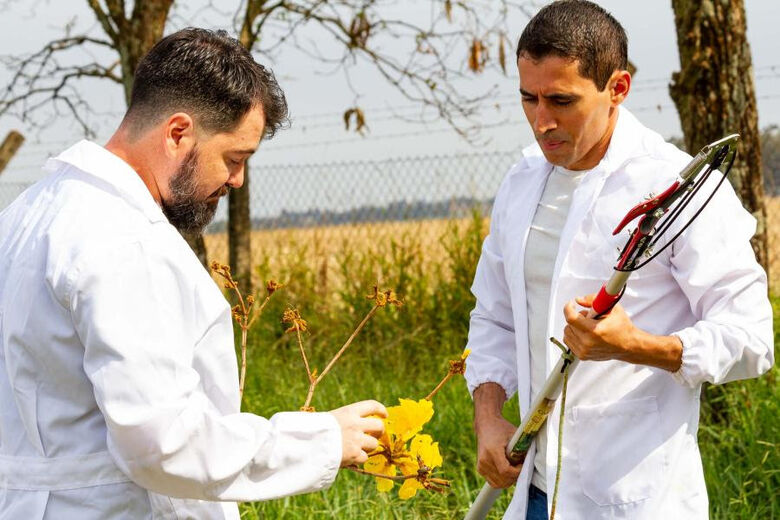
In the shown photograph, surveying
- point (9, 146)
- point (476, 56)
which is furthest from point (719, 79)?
point (9, 146)

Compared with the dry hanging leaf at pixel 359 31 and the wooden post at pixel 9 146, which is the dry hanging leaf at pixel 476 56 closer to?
the dry hanging leaf at pixel 359 31

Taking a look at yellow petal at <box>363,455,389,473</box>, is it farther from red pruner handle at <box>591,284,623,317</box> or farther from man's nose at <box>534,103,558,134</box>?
man's nose at <box>534,103,558,134</box>

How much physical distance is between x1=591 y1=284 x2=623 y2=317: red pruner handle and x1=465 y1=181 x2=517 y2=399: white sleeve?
24.7 inches

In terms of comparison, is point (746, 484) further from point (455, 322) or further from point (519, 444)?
point (455, 322)

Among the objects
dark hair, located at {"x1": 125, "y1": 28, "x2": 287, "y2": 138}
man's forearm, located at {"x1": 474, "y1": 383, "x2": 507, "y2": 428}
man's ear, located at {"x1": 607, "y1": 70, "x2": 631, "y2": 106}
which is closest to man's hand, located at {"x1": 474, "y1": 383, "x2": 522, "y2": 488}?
man's forearm, located at {"x1": 474, "y1": 383, "x2": 507, "y2": 428}

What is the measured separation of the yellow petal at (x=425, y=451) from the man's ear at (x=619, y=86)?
2.97 feet

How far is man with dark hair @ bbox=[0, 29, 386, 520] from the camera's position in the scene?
5.47 feet

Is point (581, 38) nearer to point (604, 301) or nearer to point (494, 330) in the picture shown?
point (604, 301)

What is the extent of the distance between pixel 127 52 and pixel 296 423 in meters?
5.44

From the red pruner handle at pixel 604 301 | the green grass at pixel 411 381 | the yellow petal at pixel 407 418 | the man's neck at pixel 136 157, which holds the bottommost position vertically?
the green grass at pixel 411 381

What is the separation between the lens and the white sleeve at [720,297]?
2.19m

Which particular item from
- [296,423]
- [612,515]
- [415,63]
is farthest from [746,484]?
[415,63]

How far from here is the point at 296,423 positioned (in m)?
1.84

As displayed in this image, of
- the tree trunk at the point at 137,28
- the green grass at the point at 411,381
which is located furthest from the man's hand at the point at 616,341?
the tree trunk at the point at 137,28
